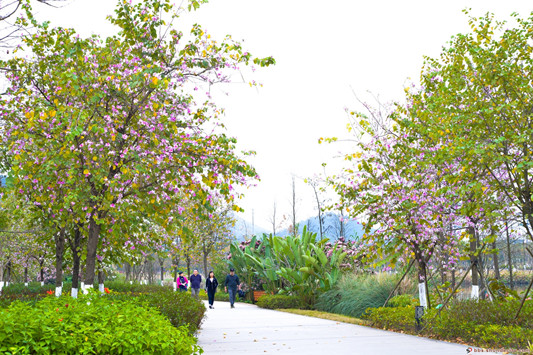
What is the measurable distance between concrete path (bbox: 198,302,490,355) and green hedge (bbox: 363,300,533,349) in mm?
422

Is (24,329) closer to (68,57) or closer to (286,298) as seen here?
(68,57)

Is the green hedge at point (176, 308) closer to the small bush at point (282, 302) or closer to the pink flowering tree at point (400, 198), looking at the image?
the pink flowering tree at point (400, 198)

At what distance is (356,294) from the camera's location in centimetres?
1534

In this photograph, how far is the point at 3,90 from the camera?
11.6 meters

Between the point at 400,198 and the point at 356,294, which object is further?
the point at 356,294

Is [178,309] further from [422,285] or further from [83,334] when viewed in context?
[422,285]

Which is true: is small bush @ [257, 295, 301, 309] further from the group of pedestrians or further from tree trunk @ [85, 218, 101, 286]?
tree trunk @ [85, 218, 101, 286]

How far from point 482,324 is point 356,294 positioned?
233 inches

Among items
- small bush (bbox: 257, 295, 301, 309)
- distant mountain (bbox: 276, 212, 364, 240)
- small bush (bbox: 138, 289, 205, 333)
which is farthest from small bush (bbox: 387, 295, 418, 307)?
small bush (bbox: 138, 289, 205, 333)

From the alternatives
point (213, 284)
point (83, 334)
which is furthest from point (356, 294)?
point (83, 334)

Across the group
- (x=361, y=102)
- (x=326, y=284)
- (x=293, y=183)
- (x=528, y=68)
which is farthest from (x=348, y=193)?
(x=293, y=183)

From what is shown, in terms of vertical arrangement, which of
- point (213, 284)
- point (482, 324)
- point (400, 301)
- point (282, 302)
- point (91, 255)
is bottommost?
point (282, 302)

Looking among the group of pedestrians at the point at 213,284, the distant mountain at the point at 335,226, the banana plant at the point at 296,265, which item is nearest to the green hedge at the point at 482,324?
the distant mountain at the point at 335,226

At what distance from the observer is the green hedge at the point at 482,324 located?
860cm
